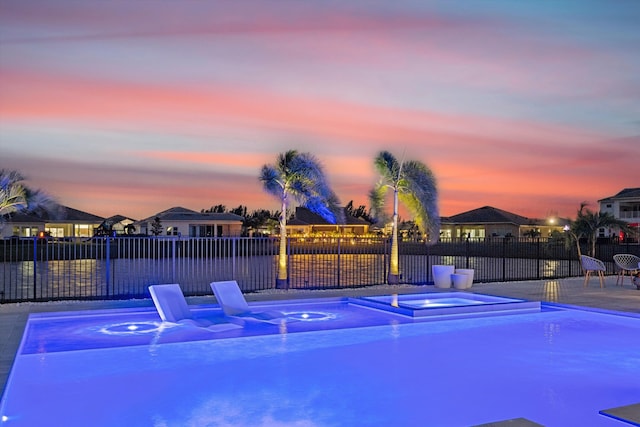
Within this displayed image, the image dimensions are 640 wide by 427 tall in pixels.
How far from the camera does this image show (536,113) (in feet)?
70.2

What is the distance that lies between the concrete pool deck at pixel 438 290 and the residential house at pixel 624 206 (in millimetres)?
37603

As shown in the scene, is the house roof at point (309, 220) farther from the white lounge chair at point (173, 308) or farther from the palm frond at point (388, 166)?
the white lounge chair at point (173, 308)

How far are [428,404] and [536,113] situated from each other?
17.8 m

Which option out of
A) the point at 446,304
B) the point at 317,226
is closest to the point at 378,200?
the point at 446,304

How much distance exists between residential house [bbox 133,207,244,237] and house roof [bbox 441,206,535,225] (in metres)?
23.7

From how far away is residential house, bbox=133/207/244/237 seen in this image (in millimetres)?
51531

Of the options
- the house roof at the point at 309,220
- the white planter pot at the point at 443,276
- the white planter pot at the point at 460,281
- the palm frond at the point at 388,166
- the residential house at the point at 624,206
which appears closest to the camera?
the white planter pot at the point at 460,281

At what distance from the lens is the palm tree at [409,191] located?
15.4 meters

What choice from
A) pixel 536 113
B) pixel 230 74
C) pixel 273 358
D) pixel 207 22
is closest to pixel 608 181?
pixel 536 113

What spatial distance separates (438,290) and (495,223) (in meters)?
47.7

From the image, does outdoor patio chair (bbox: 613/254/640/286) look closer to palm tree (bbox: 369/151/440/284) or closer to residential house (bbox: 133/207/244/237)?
palm tree (bbox: 369/151/440/284)

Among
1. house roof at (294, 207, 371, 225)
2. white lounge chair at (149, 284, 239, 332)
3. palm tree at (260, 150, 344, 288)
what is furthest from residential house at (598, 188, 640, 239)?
white lounge chair at (149, 284, 239, 332)

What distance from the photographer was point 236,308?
10609 mm

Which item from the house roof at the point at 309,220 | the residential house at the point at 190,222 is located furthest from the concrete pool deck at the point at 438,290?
the house roof at the point at 309,220
